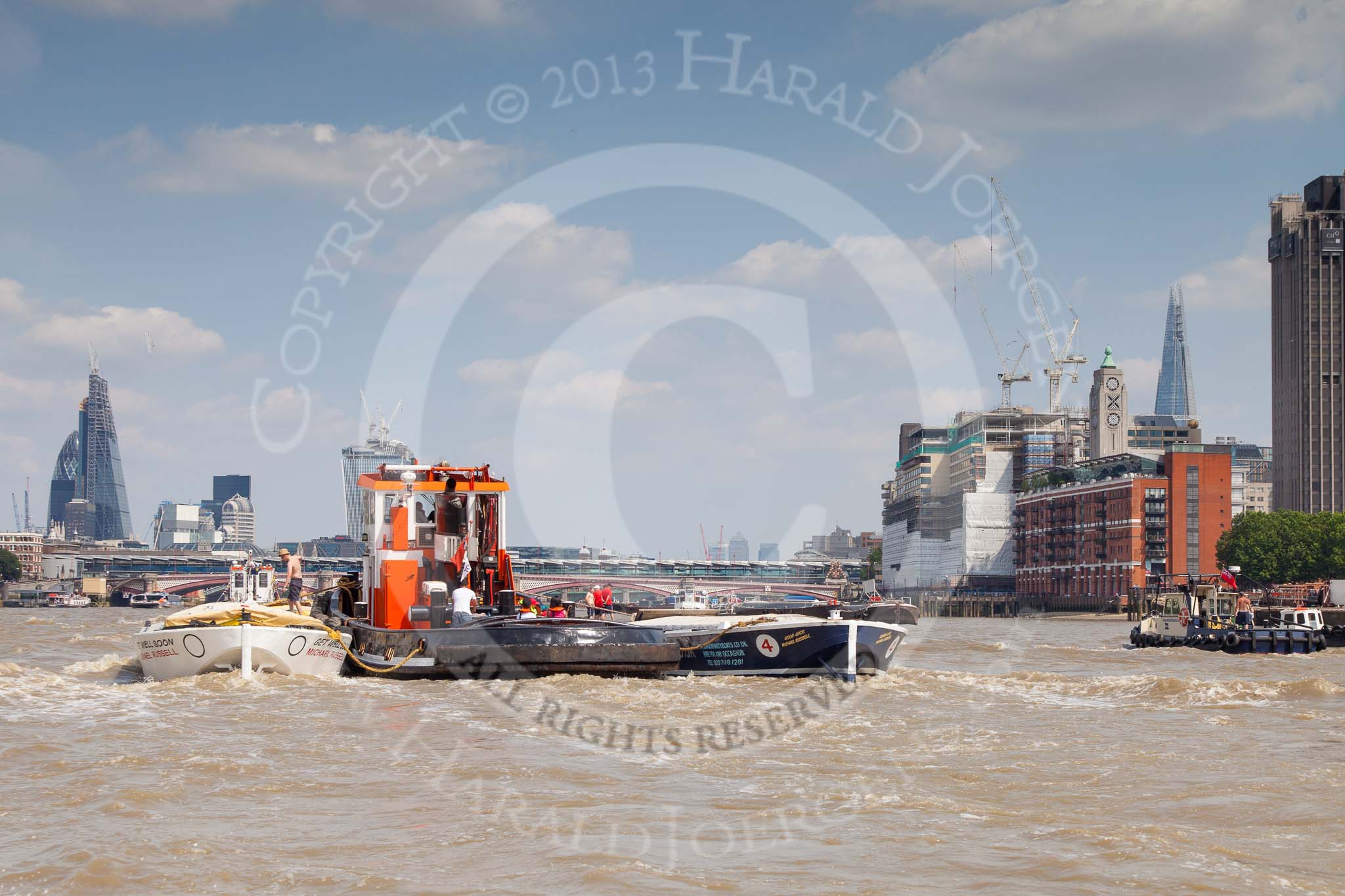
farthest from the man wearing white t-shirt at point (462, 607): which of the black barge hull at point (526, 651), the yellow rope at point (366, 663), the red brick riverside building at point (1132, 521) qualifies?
the red brick riverside building at point (1132, 521)

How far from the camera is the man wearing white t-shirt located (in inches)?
1006

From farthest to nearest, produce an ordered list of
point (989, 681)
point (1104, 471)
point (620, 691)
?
point (1104, 471), point (989, 681), point (620, 691)

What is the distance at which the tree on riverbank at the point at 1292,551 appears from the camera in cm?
13888

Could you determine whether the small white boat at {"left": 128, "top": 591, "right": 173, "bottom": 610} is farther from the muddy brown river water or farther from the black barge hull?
the muddy brown river water

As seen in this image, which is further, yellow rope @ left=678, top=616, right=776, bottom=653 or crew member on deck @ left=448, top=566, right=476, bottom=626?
yellow rope @ left=678, top=616, right=776, bottom=653

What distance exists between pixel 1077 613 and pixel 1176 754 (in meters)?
150

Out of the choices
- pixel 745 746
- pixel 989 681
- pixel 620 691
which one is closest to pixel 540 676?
pixel 620 691

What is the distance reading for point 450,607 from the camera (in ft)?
86.7

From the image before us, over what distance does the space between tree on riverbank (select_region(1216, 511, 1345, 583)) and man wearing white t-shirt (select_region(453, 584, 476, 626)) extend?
13190cm

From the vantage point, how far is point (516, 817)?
12.2 metres

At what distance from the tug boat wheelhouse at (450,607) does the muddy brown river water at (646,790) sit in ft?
1.78

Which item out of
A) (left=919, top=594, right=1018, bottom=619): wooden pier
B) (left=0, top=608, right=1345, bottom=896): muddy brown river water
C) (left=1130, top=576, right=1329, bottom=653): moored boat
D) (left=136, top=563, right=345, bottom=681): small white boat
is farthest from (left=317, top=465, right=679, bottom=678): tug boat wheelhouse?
(left=919, top=594, right=1018, bottom=619): wooden pier

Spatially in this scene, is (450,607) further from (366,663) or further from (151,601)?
(151,601)

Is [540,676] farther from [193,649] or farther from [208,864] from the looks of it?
A: [208,864]
